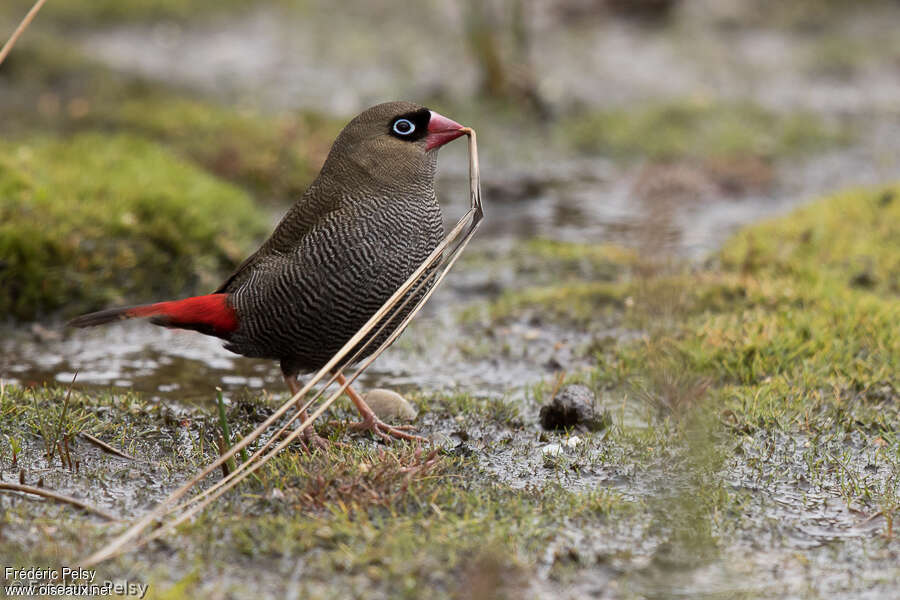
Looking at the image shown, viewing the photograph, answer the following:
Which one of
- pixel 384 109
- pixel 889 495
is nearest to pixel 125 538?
pixel 384 109

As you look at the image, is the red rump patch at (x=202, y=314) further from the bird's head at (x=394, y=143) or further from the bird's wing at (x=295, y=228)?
the bird's head at (x=394, y=143)

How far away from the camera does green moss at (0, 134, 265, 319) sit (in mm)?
5629

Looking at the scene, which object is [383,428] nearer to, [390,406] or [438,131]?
[390,406]

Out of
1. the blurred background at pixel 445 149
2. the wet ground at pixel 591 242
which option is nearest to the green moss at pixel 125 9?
the blurred background at pixel 445 149

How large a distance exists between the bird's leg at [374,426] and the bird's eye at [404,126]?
99cm

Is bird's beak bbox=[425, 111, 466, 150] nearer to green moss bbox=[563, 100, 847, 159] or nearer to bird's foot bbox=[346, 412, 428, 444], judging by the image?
bird's foot bbox=[346, 412, 428, 444]

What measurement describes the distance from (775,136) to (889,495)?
6.72 meters

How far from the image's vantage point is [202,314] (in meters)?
4.02

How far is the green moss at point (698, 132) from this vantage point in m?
9.45

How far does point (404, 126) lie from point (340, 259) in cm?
62

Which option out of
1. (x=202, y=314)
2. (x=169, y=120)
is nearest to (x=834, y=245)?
(x=202, y=314)

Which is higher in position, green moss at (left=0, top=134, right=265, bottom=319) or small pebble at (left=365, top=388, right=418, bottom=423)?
green moss at (left=0, top=134, right=265, bottom=319)

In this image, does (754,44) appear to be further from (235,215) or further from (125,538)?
(125,538)

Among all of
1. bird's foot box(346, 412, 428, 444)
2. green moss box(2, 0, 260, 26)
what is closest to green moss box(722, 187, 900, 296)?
bird's foot box(346, 412, 428, 444)
